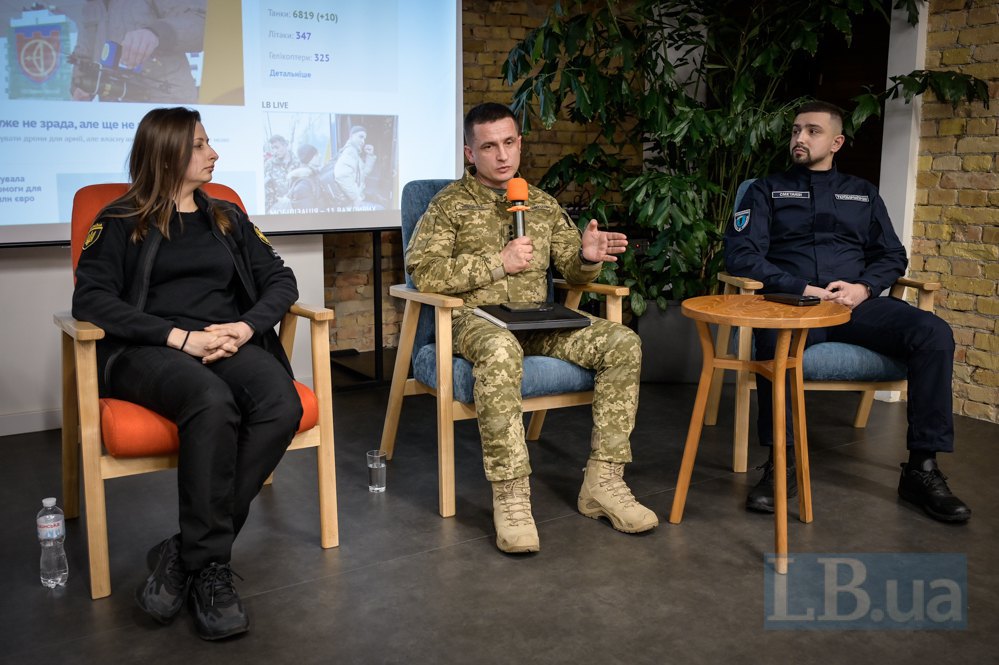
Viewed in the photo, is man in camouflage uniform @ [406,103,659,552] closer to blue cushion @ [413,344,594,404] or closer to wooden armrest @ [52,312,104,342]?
blue cushion @ [413,344,594,404]

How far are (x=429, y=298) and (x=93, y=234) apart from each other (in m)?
0.93

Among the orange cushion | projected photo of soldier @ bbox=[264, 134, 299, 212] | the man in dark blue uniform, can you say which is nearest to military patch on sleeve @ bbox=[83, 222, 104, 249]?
the orange cushion

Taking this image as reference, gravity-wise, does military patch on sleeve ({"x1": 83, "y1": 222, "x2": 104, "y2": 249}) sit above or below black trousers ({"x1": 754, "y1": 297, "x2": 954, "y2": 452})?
above

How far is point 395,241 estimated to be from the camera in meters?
5.33

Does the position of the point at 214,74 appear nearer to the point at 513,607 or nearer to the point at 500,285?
the point at 500,285

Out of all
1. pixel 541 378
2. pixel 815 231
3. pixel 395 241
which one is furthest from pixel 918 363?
pixel 395 241

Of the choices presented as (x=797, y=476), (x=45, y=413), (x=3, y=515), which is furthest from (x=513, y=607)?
(x=45, y=413)

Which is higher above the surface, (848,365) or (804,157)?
(804,157)

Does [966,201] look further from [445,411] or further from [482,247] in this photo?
[445,411]

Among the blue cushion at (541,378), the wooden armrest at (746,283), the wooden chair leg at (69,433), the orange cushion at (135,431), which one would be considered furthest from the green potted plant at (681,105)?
the orange cushion at (135,431)

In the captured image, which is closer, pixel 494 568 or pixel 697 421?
pixel 494 568

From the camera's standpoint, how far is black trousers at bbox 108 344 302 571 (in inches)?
82.1

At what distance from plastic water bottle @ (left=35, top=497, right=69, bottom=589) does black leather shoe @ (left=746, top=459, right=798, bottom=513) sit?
1943 millimetres

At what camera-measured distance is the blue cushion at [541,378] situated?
267 centimetres
